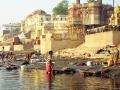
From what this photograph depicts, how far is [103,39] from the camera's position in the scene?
63844 mm

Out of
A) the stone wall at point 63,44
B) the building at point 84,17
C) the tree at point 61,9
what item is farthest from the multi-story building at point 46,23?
the stone wall at point 63,44

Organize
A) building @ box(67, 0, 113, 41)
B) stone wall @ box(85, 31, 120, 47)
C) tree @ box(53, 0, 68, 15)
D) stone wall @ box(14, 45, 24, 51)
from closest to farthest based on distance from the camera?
Result: stone wall @ box(85, 31, 120, 47)
building @ box(67, 0, 113, 41)
stone wall @ box(14, 45, 24, 51)
tree @ box(53, 0, 68, 15)

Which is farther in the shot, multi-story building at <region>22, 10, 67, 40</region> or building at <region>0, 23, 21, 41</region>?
building at <region>0, 23, 21, 41</region>

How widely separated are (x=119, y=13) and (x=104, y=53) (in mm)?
16862

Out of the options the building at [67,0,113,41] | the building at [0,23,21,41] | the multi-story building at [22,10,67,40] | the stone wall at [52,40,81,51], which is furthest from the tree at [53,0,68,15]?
the stone wall at [52,40,81,51]

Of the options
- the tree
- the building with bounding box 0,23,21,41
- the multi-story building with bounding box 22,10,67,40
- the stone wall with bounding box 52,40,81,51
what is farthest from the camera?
the building with bounding box 0,23,21,41

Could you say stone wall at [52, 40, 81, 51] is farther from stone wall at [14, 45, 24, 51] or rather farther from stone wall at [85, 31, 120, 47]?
stone wall at [14, 45, 24, 51]

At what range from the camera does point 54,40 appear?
79312mm

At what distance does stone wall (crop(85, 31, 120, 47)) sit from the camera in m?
61.2

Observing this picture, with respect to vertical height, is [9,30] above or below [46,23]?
below

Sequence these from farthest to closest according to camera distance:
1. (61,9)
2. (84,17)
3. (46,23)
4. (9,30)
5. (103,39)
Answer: (9,30)
(61,9)
(46,23)
(84,17)
(103,39)

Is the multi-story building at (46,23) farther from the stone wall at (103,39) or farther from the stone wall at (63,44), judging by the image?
the stone wall at (103,39)

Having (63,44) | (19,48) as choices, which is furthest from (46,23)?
(63,44)

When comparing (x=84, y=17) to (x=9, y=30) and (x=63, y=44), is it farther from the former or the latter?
(x=9, y=30)
